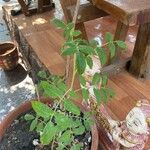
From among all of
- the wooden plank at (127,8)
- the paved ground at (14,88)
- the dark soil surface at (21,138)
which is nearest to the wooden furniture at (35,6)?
the paved ground at (14,88)

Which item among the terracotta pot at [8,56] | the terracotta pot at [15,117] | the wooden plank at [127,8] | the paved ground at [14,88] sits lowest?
the paved ground at [14,88]

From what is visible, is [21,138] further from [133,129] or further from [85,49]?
[85,49]

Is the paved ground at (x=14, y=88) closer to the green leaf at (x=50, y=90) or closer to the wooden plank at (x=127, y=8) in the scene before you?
the wooden plank at (x=127, y=8)

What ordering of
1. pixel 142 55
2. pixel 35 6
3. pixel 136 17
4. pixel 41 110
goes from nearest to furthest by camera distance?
1. pixel 41 110
2. pixel 136 17
3. pixel 142 55
4. pixel 35 6

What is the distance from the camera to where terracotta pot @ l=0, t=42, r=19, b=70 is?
255 centimetres

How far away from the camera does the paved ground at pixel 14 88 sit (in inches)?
90.4

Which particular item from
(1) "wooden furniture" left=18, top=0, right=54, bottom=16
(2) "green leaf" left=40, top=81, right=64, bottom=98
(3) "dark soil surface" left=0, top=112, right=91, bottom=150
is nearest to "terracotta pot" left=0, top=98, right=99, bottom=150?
(3) "dark soil surface" left=0, top=112, right=91, bottom=150

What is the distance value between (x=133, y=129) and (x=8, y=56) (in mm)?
1694

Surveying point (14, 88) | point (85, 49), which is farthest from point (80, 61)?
point (14, 88)

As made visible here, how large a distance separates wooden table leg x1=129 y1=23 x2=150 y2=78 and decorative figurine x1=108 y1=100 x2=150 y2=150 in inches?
22.1

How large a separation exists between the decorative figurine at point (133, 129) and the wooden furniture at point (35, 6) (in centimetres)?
177

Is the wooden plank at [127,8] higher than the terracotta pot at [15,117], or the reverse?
the wooden plank at [127,8]

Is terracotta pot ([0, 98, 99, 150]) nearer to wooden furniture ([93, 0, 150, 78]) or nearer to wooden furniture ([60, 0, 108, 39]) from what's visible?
wooden furniture ([93, 0, 150, 78])

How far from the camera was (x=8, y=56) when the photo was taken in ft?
8.35
